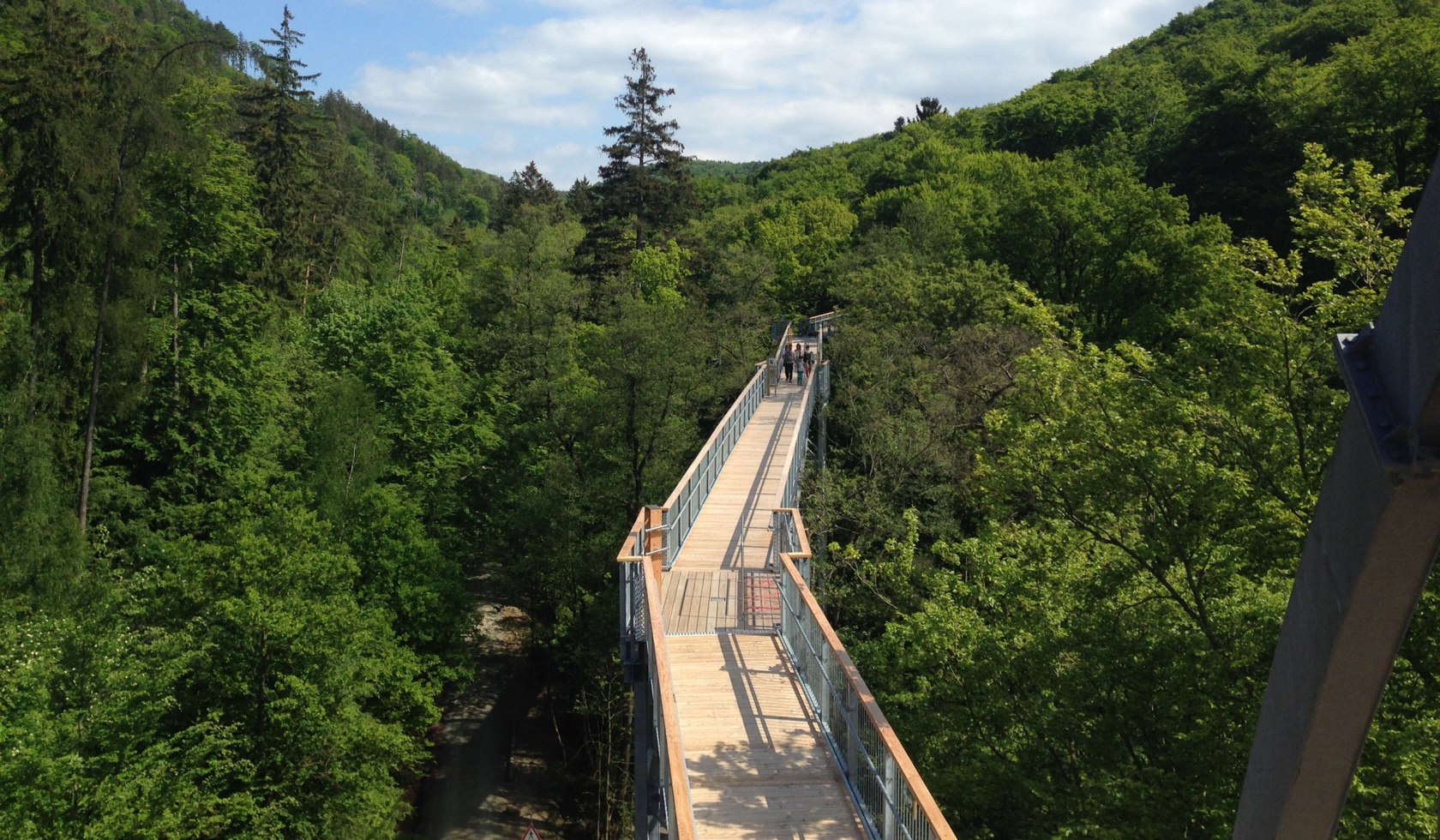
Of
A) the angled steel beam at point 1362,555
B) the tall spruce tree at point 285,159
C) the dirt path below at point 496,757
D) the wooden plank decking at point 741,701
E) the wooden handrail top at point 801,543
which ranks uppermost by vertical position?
the tall spruce tree at point 285,159

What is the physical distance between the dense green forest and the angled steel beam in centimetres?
559

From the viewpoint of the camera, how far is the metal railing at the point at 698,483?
49.3ft

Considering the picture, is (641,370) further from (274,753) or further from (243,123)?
(243,123)

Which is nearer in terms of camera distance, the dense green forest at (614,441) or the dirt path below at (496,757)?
the dense green forest at (614,441)

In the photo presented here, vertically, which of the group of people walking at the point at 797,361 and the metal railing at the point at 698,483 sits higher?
the group of people walking at the point at 797,361

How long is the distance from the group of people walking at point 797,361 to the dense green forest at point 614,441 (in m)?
1.71

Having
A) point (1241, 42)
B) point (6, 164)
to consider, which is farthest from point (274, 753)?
point (1241, 42)

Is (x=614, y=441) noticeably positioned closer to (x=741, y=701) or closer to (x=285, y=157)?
(x=741, y=701)

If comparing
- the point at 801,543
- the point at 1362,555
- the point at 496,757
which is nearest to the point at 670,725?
the point at 801,543

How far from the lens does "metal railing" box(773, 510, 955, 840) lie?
7258 millimetres

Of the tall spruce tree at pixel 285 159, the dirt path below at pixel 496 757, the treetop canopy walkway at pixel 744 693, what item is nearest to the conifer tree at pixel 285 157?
the tall spruce tree at pixel 285 159

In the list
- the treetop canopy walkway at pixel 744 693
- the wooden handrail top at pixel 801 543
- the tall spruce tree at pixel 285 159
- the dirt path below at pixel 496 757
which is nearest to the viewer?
the treetop canopy walkway at pixel 744 693

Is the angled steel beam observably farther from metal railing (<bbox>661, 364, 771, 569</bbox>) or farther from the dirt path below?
the dirt path below

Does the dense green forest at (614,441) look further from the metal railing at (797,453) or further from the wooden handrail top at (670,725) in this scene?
the wooden handrail top at (670,725)
